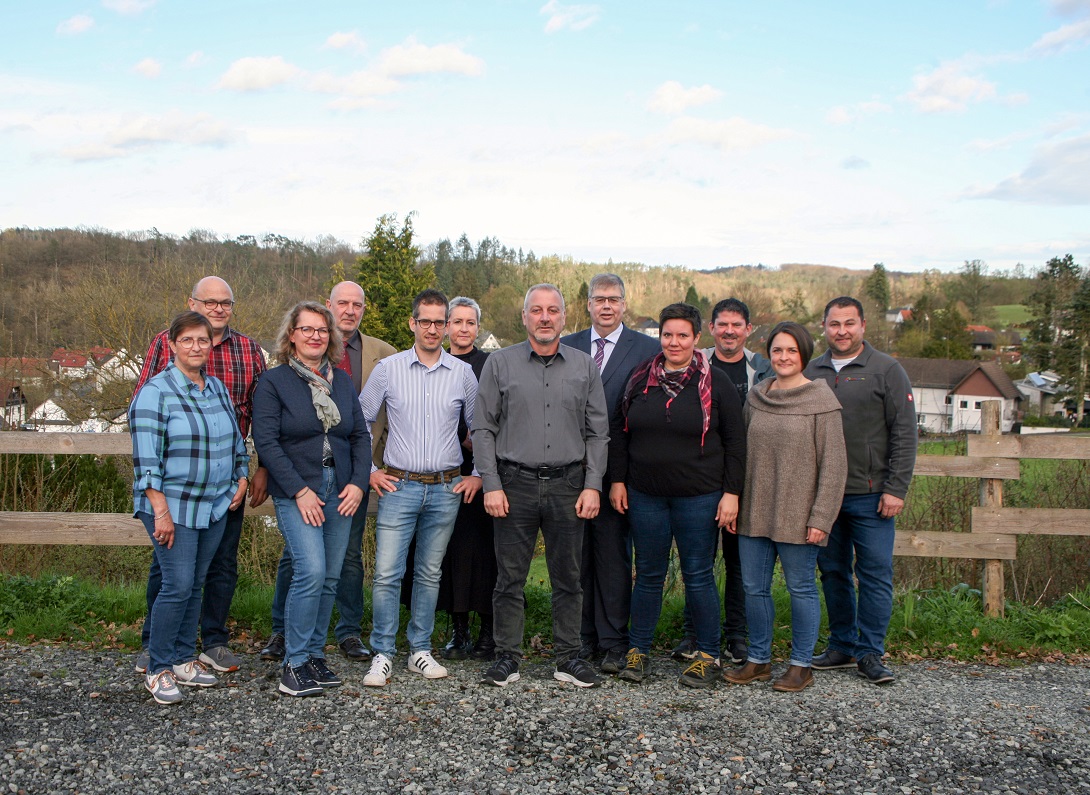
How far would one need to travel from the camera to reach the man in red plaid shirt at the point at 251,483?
14.8 feet

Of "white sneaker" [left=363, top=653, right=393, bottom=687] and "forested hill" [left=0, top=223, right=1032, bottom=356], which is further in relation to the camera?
"forested hill" [left=0, top=223, right=1032, bottom=356]

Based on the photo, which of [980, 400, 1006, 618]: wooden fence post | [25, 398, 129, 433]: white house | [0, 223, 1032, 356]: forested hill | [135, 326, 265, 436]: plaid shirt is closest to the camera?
[135, 326, 265, 436]: plaid shirt

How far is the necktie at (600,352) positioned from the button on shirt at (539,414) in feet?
1.40

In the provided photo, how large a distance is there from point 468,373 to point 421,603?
135 centimetres

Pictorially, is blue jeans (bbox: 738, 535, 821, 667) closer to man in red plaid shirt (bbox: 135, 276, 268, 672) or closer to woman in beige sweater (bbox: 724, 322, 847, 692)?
woman in beige sweater (bbox: 724, 322, 847, 692)

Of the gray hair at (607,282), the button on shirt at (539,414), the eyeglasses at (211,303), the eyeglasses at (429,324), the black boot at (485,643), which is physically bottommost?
the black boot at (485,643)

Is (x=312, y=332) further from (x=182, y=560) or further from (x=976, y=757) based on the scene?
(x=976, y=757)

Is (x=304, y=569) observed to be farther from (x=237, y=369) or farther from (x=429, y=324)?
(x=429, y=324)

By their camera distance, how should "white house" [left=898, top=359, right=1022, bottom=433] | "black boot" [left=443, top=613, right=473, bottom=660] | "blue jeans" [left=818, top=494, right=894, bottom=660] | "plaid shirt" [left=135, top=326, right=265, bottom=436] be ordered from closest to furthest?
"plaid shirt" [left=135, top=326, right=265, bottom=436] < "blue jeans" [left=818, top=494, right=894, bottom=660] < "black boot" [left=443, top=613, right=473, bottom=660] < "white house" [left=898, top=359, right=1022, bottom=433]

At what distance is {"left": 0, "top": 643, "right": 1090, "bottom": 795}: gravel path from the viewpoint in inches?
130

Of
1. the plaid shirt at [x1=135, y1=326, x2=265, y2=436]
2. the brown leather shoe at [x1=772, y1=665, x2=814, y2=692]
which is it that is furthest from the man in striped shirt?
the brown leather shoe at [x1=772, y1=665, x2=814, y2=692]

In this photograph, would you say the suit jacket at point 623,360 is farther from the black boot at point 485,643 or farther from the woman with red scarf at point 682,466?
the black boot at point 485,643

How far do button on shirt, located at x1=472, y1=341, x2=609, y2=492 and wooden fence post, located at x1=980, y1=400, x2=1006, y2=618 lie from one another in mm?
2914

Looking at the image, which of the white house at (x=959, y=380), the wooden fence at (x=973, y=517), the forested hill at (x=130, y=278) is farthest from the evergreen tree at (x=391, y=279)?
the white house at (x=959, y=380)
